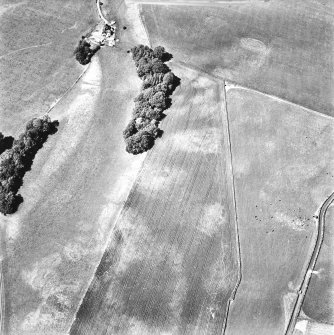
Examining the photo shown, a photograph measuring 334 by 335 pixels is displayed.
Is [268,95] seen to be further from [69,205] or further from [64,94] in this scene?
[69,205]

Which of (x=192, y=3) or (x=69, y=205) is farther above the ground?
(x=192, y=3)

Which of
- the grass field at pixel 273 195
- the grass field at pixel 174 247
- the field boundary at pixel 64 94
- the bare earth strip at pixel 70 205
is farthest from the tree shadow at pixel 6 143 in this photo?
the grass field at pixel 273 195

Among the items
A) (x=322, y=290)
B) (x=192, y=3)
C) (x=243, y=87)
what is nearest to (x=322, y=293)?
(x=322, y=290)

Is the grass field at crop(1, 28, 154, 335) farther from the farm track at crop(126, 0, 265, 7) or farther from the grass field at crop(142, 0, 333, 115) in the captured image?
the farm track at crop(126, 0, 265, 7)

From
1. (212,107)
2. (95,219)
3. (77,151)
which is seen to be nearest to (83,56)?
(77,151)

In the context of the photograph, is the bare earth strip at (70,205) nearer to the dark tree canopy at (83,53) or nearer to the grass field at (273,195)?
the dark tree canopy at (83,53)

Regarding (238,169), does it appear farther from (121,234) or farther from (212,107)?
(121,234)

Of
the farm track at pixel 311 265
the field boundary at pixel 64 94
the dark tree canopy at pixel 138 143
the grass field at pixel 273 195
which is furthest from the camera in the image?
the field boundary at pixel 64 94
